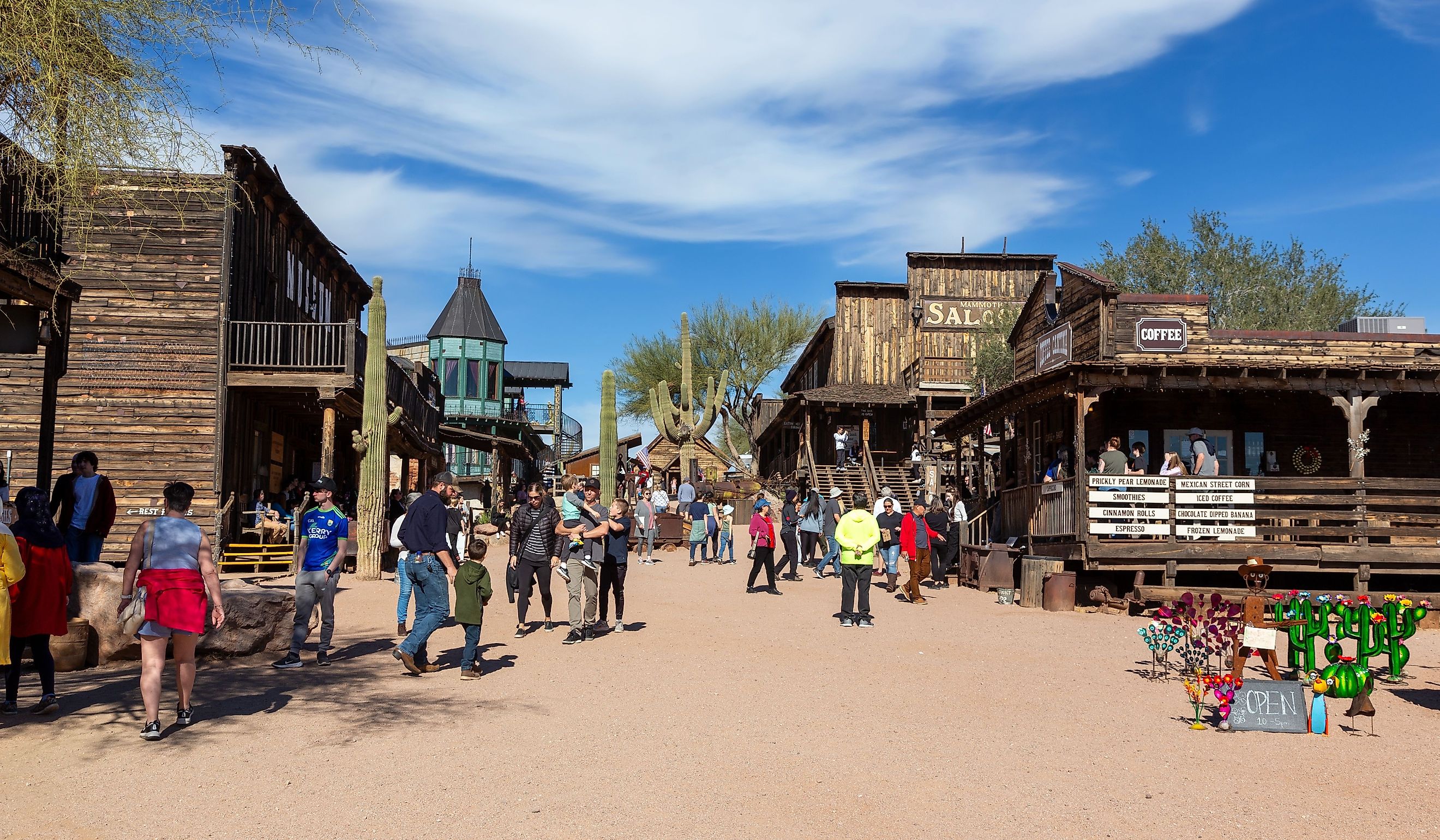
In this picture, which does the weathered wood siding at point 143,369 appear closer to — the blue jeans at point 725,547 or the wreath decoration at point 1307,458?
the blue jeans at point 725,547

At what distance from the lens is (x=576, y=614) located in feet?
38.3

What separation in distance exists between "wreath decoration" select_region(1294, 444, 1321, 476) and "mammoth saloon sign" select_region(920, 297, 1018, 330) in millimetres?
18084

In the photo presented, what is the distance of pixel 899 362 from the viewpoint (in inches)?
1580

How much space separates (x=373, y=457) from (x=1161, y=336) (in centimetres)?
1381

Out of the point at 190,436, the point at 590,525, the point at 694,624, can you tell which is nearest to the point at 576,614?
the point at 590,525

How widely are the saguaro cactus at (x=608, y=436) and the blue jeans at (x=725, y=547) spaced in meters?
2.92

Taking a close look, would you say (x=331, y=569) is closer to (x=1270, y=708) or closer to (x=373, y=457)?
(x=1270, y=708)

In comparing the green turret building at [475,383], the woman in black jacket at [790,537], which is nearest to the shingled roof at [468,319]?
the green turret building at [475,383]

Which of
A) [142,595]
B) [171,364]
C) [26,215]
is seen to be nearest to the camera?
[142,595]

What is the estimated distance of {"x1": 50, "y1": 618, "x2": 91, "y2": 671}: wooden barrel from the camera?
9.14 metres

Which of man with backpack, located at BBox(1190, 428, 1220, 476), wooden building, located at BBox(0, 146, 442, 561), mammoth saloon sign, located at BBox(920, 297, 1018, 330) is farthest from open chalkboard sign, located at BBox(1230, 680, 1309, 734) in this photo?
mammoth saloon sign, located at BBox(920, 297, 1018, 330)

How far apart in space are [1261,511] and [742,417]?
135ft

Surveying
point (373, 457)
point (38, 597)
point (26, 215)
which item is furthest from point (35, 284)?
point (373, 457)

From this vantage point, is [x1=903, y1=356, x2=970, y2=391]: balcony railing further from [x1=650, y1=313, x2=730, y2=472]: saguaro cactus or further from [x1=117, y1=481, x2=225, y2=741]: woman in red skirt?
[x1=117, y1=481, x2=225, y2=741]: woman in red skirt
